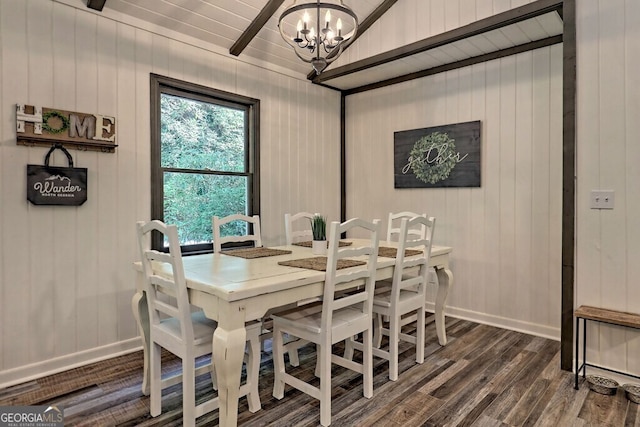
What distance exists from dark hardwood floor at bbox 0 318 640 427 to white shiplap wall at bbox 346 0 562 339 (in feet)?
2.45

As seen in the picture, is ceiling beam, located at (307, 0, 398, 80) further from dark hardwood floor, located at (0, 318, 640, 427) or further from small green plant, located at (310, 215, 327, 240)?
dark hardwood floor, located at (0, 318, 640, 427)

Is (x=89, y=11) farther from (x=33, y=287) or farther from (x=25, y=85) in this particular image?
(x=33, y=287)

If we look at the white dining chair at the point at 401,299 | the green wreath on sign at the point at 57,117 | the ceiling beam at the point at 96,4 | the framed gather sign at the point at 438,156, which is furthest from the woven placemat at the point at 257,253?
the ceiling beam at the point at 96,4

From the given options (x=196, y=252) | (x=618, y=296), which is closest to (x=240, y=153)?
(x=196, y=252)

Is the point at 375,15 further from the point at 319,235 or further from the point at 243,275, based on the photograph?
the point at 243,275

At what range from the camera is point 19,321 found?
2518 mm

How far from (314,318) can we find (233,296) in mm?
695

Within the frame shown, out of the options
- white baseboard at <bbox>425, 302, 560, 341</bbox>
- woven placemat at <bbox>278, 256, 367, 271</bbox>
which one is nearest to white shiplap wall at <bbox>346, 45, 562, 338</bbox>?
white baseboard at <bbox>425, 302, 560, 341</bbox>

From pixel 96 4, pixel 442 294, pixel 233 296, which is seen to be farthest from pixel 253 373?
pixel 96 4

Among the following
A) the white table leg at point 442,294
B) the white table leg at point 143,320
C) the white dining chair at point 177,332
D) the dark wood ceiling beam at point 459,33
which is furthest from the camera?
the white table leg at point 442,294

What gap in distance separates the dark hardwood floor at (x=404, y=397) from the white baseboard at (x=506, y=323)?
417 millimetres

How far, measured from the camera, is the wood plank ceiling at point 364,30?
297cm

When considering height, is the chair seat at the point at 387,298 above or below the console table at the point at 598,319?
above

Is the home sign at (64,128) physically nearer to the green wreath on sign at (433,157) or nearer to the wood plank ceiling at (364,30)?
the wood plank ceiling at (364,30)
